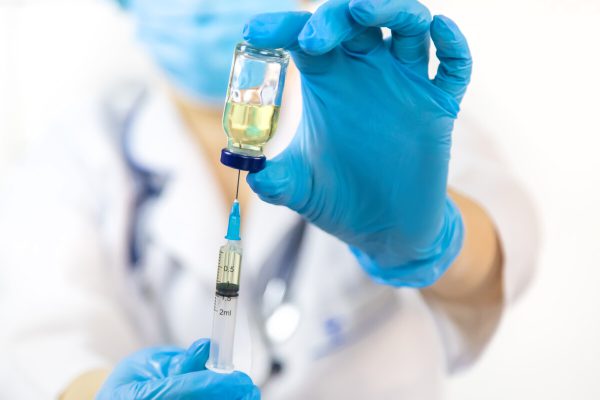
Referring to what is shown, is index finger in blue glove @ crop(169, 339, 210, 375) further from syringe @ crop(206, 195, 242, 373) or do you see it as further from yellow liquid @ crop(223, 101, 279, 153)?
yellow liquid @ crop(223, 101, 279, 153)

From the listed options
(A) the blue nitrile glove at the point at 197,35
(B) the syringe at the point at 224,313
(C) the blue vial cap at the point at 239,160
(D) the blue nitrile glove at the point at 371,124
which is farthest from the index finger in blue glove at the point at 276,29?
(A) the blue nitrile glove at the point at 197,35

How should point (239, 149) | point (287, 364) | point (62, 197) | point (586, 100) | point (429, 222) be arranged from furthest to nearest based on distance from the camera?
point (62, 197), point (287, 364), point (586, 100), point (429, 222), point (239, 149)

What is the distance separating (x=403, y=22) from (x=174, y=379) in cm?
41

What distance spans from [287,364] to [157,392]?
0.54 meters

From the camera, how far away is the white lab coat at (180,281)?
1183mm

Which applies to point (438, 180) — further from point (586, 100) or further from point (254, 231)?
point (254, 231)

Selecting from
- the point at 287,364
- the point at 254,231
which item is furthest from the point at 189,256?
the point at 287,364

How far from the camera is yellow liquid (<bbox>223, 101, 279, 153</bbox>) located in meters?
0.71

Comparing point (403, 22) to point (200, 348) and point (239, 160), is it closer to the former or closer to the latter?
point (239, 160)

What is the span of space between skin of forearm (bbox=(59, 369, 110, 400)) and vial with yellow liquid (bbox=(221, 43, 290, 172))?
50 cm

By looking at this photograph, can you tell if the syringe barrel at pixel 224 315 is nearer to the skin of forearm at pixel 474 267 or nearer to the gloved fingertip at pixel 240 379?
the gloved fingertip at pixel 240 379

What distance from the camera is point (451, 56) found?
71 cm

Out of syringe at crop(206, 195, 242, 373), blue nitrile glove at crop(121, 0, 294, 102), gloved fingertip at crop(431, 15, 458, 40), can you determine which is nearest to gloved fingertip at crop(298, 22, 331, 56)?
gloved fingertip at crop(431, 15, 458, 40)

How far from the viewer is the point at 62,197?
1459 mm
